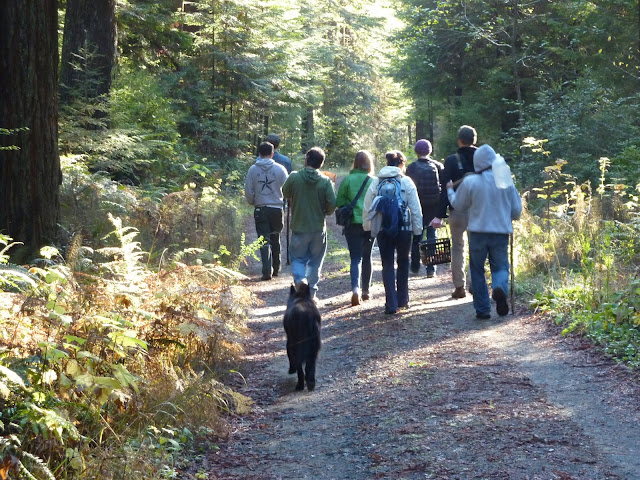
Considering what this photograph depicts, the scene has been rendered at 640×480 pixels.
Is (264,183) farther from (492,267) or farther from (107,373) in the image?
(107,373)

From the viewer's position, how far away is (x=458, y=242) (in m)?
11.3

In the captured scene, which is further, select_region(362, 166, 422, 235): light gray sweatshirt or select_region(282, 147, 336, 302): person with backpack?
select_region(282, 147, 336, 302): person with backpack

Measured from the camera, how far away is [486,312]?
9711 millimetres

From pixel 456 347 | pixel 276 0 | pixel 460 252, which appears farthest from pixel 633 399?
pixel 276 0

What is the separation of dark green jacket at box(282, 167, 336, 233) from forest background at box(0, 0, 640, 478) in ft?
2.94

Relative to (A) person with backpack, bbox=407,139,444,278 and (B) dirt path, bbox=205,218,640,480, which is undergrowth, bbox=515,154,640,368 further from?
(A) person with backpack, bbox=407,139,444,278

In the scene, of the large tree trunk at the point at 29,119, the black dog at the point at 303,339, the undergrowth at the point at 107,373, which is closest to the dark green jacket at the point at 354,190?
the undergrowth at the point at 107,373

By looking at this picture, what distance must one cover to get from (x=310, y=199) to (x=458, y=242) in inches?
95.8

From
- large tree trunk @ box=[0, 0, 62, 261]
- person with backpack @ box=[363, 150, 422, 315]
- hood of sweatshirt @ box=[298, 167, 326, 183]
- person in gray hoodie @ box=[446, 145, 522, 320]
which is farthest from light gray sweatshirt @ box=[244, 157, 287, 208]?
large tree trunk @ box=[0, 0, 62, 261]

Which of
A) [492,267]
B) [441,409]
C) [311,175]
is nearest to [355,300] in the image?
[311,175]

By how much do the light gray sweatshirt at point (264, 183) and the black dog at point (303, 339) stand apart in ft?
19.9

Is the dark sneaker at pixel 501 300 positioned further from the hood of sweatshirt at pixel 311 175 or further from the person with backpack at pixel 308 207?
the hood of sweatshirt at pixel 311 175

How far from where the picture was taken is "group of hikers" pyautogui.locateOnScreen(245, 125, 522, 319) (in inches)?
382

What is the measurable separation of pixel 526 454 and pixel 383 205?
553 centimetres
